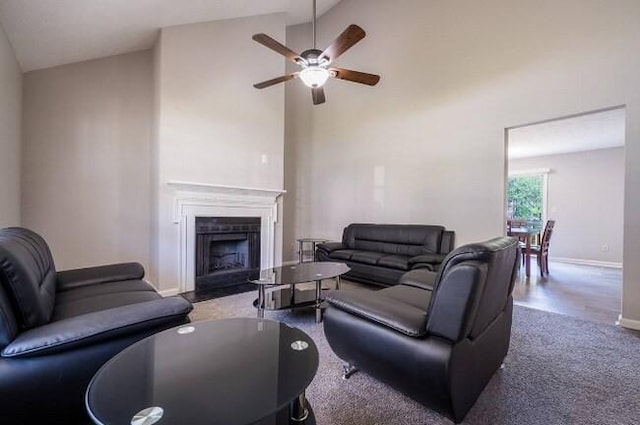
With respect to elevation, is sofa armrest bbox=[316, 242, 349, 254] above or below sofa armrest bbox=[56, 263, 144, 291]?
below

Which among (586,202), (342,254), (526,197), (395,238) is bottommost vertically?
(342,254)

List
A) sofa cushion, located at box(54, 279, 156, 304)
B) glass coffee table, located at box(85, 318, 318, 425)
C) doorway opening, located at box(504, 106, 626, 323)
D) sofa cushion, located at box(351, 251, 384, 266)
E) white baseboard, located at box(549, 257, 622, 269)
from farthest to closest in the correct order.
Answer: white baseboard, located at box(549, 257, 622, 269) < doorway opening, located at box(504, 106, 626, 323) < sofa cushion, located at box(351, 251, 384, 266) < sofa cushion, located at box(54, 279, 156, 304) < glass coffee table, located at box(85, 318, 318, 425)

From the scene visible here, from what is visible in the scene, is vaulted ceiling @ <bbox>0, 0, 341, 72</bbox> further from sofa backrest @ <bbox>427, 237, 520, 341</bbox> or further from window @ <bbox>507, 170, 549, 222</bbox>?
window @ <bbox>507, 170, 549, 222</bbox>

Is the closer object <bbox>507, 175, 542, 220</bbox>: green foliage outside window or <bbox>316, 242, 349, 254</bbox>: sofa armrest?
<bbox>316, 242, 349, 254</bbox>: sofa armrest

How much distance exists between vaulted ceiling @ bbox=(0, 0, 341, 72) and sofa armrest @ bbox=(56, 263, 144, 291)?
84.0 inches

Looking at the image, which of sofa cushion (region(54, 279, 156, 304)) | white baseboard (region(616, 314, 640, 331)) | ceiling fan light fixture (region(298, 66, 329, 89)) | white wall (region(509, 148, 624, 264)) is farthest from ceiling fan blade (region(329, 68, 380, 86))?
white wall (region(509, 148, 624, 264))

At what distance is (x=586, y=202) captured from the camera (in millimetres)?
6418

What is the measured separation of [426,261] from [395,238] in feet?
2.91

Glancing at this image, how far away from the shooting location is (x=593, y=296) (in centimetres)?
374

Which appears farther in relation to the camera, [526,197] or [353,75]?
[526,197]

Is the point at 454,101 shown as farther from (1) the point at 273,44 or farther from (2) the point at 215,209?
(2) the point at 215,209

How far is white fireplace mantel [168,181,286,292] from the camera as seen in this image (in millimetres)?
3742

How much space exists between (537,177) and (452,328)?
774 cm

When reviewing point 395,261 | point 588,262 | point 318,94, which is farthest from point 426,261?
point 588,262
